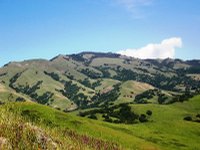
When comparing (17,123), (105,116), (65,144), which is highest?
(17,123)

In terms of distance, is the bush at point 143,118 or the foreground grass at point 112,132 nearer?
the foreground grass at point 112,132

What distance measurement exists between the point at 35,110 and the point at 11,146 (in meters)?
79.1

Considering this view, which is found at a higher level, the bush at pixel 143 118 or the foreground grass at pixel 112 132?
the foreground grass at pixel 112 132

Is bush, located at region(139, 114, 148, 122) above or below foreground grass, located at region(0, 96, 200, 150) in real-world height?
below

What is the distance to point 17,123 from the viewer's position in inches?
577

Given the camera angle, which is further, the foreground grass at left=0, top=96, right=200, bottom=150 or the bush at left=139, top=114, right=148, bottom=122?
the bush at left=139, top=114, right=148, bottom=122

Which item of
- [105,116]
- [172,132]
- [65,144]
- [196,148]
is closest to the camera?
[65,144]

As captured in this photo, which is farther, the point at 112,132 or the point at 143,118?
the point at 143,118

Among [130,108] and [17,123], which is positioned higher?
[17,123]

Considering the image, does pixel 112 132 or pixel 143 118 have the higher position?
pixel 112 132

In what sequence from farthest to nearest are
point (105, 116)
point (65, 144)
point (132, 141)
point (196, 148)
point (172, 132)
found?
point (105, 116) → point (172, 132) → point (196, 148) → point (132, 141) → point (65, 144)

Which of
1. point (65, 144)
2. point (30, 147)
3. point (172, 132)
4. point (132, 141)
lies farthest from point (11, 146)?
point (172, 132)

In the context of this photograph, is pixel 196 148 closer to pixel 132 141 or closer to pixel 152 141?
pixel 152 141

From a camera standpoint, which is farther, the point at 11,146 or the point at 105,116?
the point at 105,116
